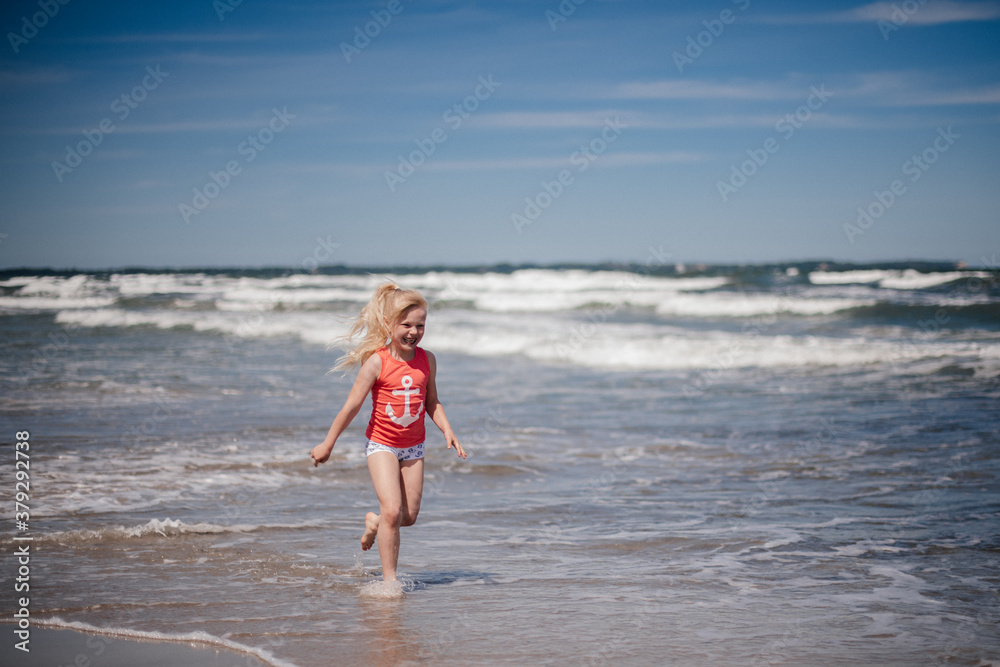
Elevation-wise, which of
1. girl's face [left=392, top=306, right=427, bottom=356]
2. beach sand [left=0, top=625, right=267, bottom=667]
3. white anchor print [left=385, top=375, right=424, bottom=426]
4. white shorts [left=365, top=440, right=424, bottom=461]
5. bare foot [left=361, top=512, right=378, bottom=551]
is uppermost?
girl's face [left=392, top=306, right=427, bottom=356]

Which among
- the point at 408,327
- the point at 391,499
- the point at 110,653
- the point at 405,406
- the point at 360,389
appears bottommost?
the point at 110,653

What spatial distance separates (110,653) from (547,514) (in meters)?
3.48

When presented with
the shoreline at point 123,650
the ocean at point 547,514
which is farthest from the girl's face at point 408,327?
the shoreline at point 123,650

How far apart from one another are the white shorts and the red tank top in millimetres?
22

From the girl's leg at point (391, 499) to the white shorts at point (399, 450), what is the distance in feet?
0.07

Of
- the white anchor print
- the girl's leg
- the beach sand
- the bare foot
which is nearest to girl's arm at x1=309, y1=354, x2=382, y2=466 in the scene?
the white anchor print

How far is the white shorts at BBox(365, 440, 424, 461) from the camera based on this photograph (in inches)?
182

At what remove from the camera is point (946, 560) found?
5238mm

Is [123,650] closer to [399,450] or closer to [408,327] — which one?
[399,450]

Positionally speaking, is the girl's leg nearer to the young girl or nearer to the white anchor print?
the young girl

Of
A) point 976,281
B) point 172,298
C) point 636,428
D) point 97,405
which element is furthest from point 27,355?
point 976,281

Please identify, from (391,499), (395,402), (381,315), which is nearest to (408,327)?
(381,315)

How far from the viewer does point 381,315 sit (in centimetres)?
457

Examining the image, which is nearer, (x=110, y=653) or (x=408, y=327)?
(x=110, y=653)
